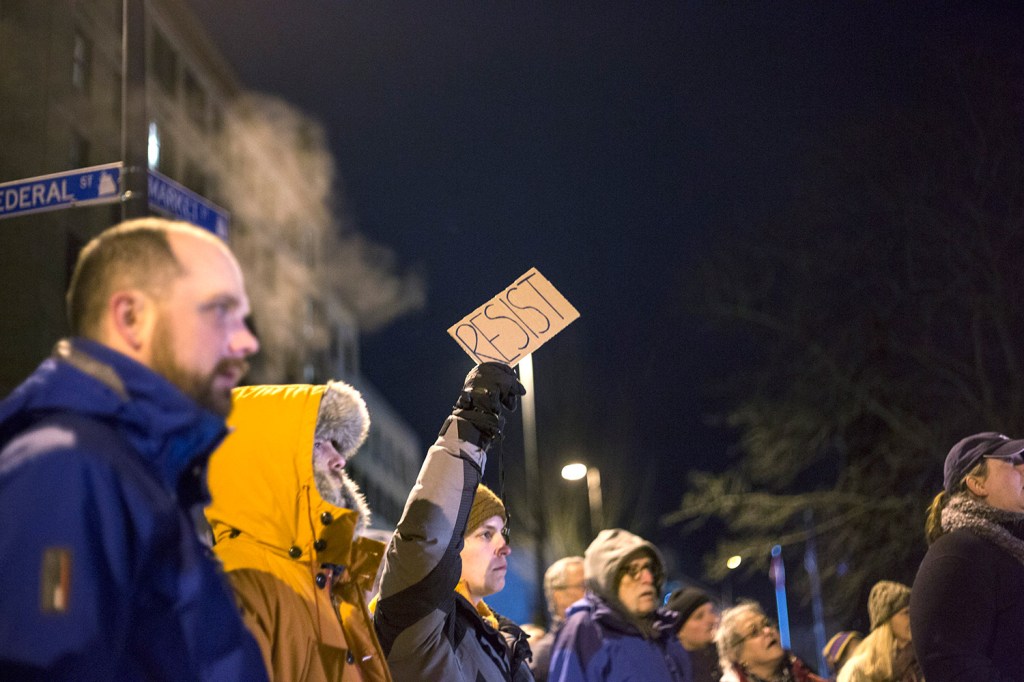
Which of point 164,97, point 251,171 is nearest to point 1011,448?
point 164,97

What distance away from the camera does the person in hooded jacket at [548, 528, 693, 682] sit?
19.4 feet

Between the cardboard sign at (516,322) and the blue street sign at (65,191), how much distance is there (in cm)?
324

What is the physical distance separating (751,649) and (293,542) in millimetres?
5230

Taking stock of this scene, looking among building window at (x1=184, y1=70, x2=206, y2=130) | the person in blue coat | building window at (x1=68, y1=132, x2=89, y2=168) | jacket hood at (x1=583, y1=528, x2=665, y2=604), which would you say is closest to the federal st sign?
jacket hood at (x1=583, y1=528, x2=665, y2=604)

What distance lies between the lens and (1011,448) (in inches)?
190

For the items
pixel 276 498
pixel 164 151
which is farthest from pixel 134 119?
pixel 164 151

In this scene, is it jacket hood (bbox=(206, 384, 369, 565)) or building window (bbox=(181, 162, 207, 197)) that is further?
building window (bbox=(181, 162, 207, 197))

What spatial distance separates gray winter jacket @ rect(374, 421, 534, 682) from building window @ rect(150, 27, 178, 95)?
110 feet

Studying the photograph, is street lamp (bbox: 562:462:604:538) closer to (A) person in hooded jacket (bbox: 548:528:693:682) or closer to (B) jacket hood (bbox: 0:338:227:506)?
(A) person in hooded jacket (bbox: 548:528:693:682)

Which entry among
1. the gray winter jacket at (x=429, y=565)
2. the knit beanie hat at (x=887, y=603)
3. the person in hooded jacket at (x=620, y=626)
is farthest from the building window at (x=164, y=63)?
the gray winter jacket at (x=429, y=565)

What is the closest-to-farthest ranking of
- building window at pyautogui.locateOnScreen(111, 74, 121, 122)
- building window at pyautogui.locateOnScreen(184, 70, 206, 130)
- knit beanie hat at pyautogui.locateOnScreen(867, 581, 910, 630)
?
knit beanie hat at pyautogui.locateOnScreen(867, 581, 910, 630) → building window at pyautogui.locateOnScreen(111, 74, 121, 122) → building window at pyautogui.locateOnScreen(184, 70, 206, 130)

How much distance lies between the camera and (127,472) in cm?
174

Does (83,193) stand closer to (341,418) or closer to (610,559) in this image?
(610,559)

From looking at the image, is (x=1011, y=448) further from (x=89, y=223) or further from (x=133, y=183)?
(x=89, y=223)
